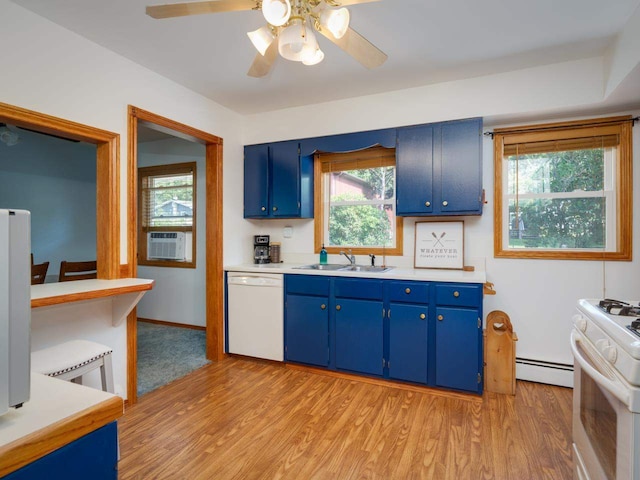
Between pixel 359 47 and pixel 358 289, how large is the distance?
1.82 meters

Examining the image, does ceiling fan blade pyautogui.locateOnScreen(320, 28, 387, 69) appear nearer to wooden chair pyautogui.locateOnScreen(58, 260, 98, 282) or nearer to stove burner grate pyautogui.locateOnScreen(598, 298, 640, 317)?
stove burner grate pyautogui.locateOnScreen(598, 298, 640, 317)

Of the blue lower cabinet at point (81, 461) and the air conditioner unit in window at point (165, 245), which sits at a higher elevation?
the air conditioner unit in window at point (165, 245)

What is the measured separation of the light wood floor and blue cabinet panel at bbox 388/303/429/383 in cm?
16

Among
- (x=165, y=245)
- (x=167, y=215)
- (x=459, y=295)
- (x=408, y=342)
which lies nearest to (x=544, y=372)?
(x=459, y=295)

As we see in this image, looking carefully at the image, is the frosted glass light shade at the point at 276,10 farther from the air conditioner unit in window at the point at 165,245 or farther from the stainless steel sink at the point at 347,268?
the air conditioner unit in window at the point at 165,245

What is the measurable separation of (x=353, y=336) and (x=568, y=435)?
1544mm

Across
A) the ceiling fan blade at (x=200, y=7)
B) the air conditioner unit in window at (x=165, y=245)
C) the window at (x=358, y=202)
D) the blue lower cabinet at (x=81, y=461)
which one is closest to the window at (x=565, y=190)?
the window at (x=358, y=202)

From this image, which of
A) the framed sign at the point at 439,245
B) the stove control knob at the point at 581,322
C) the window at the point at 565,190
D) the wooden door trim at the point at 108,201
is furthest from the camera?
the framed sign at the point at 439,245

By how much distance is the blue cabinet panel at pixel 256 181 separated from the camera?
3621 mm

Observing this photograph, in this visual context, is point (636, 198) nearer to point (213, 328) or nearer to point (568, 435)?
point (568, 435)

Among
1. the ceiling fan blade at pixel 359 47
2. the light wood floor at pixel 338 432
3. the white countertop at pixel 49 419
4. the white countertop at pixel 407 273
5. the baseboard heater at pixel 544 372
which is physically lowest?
the light wood floor at pixel 338 432

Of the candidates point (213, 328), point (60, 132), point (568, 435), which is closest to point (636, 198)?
point (568, 435)

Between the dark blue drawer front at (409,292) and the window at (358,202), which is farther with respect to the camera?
the window at (358,202)

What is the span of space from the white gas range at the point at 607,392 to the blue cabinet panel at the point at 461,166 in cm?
133
